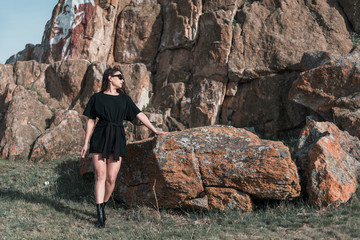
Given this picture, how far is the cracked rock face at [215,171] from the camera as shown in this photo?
16.0 ft

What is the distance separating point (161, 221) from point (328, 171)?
109 inches

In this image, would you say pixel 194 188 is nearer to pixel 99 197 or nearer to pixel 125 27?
pixel 99 197

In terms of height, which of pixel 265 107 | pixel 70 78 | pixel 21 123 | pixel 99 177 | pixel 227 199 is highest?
pixel 70 78

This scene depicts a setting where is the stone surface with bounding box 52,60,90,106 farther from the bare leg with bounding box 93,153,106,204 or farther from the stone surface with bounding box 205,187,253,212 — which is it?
the stone surface with bounding box 205,187,253,212

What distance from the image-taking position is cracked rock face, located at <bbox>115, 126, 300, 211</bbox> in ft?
16.0

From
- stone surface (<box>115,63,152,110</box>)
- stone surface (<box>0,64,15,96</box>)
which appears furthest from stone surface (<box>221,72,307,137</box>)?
stone surface (<box>0,64,15,96</box>)

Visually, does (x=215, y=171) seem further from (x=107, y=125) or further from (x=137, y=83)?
(x=137, y=83)

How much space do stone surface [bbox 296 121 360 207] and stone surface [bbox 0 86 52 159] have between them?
7.58m

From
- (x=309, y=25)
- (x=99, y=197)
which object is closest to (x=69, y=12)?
(x=309, y=25)

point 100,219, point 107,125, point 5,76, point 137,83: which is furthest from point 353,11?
point 5,76

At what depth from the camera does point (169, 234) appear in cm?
424

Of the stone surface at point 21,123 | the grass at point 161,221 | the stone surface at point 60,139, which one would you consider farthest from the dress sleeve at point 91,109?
the stone surface at point 21,123

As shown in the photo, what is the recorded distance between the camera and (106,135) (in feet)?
15.6

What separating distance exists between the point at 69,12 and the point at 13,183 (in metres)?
8.33
